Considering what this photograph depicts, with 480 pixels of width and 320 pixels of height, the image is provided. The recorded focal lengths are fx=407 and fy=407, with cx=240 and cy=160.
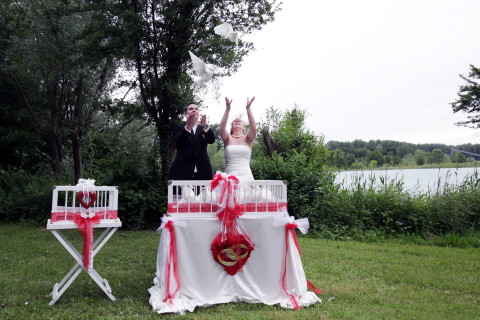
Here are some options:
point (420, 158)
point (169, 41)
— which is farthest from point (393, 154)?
point (169, 41)

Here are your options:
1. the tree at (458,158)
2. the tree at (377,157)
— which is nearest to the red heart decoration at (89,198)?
the tree at (377,157)

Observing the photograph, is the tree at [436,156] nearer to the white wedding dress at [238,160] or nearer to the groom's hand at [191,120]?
the white wedding dress at [238,160]

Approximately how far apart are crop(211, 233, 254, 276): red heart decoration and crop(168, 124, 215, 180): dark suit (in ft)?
2.99

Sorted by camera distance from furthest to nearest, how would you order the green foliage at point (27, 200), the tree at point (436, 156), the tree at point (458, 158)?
the tree at point (436, 156) < the green foliage at point (27, 200) < the tree at point (458, 158)

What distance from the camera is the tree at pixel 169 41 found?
8.09 meters

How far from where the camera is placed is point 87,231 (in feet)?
12.3

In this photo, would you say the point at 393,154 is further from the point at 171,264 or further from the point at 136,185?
the point at 171,264

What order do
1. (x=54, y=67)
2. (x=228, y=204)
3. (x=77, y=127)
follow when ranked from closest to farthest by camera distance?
(x=228, y=204), (x=54, y=67), (x=77, y=127)

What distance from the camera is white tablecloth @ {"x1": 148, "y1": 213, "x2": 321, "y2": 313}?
12.8 ft

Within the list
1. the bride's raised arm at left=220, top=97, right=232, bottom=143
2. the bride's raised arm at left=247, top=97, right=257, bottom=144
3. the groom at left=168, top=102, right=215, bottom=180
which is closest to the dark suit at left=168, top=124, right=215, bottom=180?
the groom at left=168, top=102, right=215, bottom=180

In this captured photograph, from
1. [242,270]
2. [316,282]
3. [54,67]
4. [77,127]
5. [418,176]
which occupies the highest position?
[54,67]

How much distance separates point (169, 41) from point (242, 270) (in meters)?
5.68

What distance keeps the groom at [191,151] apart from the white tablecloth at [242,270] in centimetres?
72

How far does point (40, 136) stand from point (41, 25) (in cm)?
334
